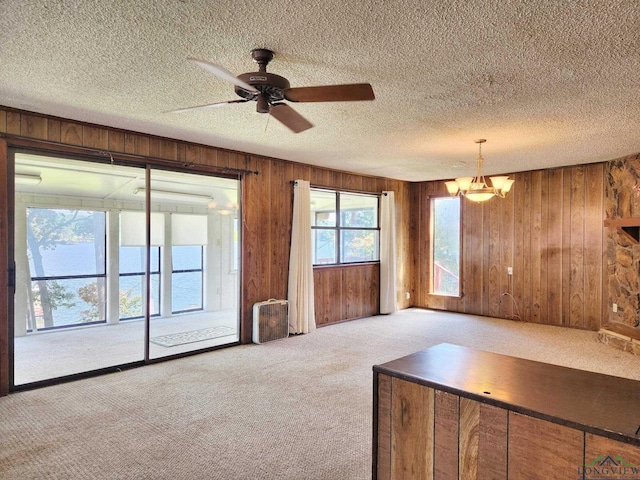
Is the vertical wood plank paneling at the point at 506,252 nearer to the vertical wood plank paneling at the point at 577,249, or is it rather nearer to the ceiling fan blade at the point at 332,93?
the vertical wood plank paneling at the point at 577,249

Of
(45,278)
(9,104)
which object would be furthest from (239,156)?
(45,278)

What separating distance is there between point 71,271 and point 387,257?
506 centimetres

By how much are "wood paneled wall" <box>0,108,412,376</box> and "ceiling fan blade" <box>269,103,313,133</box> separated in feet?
7.67

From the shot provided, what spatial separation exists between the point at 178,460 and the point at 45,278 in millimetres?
4109

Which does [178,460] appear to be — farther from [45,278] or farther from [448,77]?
[45,278]

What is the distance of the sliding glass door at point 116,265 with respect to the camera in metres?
4.48

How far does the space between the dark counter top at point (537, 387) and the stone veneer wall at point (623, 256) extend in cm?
400

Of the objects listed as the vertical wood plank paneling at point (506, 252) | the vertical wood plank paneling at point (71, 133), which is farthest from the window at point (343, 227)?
the vertical wood plank paneling at point (71, 133)

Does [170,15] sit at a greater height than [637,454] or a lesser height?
greater

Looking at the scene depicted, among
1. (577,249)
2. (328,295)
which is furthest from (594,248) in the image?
(328,295)

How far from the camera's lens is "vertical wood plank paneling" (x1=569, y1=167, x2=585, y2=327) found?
20.1 ft

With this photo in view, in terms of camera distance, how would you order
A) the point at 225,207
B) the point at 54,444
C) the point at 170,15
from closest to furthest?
1. the point at 170,15
2. the point at 54,444
3. the point at 225,207

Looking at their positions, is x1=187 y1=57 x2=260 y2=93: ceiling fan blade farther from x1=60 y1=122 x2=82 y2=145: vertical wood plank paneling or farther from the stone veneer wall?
the stone veneer wall

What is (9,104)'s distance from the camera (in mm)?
3443
